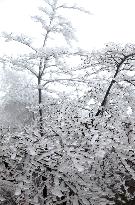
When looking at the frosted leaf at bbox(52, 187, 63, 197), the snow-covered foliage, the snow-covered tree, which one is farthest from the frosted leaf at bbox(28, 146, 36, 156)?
the snow-covered tree

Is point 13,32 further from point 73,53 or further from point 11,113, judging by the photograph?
point 11,113

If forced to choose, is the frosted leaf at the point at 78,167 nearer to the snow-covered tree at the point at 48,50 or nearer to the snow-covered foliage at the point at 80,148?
the snow-covered foliage at the point at 80,148

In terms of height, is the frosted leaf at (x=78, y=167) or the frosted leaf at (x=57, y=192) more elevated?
the frosted leaf at (x=78, y=167)

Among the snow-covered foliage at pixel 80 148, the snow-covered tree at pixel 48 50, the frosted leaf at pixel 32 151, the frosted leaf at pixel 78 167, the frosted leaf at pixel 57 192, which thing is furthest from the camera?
the snow-covered tree at pixel 48 50

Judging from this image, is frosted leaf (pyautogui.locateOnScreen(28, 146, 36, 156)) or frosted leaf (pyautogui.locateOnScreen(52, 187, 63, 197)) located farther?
frosted leaf (pyautogui.locateOnScreen(28, 146, 36, 156))

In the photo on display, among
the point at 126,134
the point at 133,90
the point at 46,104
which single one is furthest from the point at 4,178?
the point at 46,104

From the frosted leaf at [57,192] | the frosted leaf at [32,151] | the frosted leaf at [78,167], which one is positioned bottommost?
the frosted leaf at [57,192]

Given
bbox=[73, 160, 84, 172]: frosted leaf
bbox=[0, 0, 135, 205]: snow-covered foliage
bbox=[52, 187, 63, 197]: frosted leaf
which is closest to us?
bbox=[73, 160, 84, 172]: frosted leaf

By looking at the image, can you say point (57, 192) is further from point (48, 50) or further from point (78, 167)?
point (48, 50)

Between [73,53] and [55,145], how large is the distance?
3917mm

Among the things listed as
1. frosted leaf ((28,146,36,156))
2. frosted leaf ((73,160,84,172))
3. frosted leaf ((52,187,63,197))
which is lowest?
frosted leaf ((52,187,63,197))

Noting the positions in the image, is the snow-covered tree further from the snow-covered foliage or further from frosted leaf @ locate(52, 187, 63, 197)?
frosted leaf @ locate(52, 187, 63, 197)

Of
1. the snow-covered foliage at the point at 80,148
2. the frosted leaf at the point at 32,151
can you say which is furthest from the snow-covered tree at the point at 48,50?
the frosted leaf at the point at 32,151

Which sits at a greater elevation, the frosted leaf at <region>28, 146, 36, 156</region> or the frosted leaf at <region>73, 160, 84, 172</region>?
the frosted leaf at <region>28, 146, 36, 156</region>
